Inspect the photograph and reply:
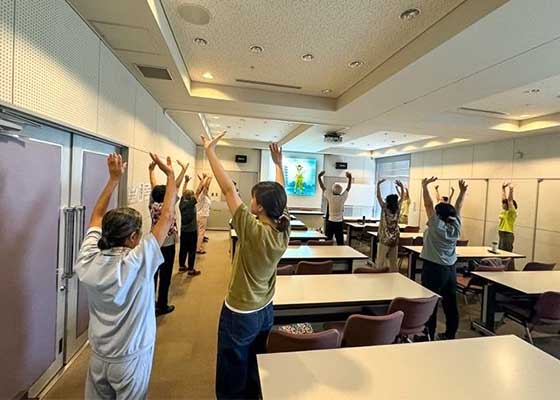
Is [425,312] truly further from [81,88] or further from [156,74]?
[156,74]

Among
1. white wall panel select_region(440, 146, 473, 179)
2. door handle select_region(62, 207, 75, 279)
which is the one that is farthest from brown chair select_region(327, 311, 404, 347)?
white wall panel select_region(440, 146, 473, 179)

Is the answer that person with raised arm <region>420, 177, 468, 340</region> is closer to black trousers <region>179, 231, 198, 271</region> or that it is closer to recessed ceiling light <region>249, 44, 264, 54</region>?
recessed ceiling light <region>249, 44, 264, 54</region>

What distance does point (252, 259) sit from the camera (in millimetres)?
1590

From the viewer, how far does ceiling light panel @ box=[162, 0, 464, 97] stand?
267 centimetres

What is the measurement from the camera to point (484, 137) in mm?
7121

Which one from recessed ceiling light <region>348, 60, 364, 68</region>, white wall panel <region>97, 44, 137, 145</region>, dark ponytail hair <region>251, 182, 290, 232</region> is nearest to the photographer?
dark ponytail hair <region>251, 182, 290, 232</region>

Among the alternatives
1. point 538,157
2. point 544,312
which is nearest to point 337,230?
point 544,312

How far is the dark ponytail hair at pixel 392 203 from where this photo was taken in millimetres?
4520

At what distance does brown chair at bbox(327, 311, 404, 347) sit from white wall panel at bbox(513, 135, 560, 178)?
627 centimetres

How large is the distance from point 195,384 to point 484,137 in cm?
787

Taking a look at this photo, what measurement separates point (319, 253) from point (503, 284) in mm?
2152

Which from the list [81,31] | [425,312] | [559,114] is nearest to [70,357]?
[81,31]

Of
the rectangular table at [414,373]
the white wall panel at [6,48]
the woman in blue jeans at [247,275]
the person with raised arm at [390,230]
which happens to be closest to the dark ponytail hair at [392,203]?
the person with raised arm at [390,230]

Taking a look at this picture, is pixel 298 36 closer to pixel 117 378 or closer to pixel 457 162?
pixel 117 378
